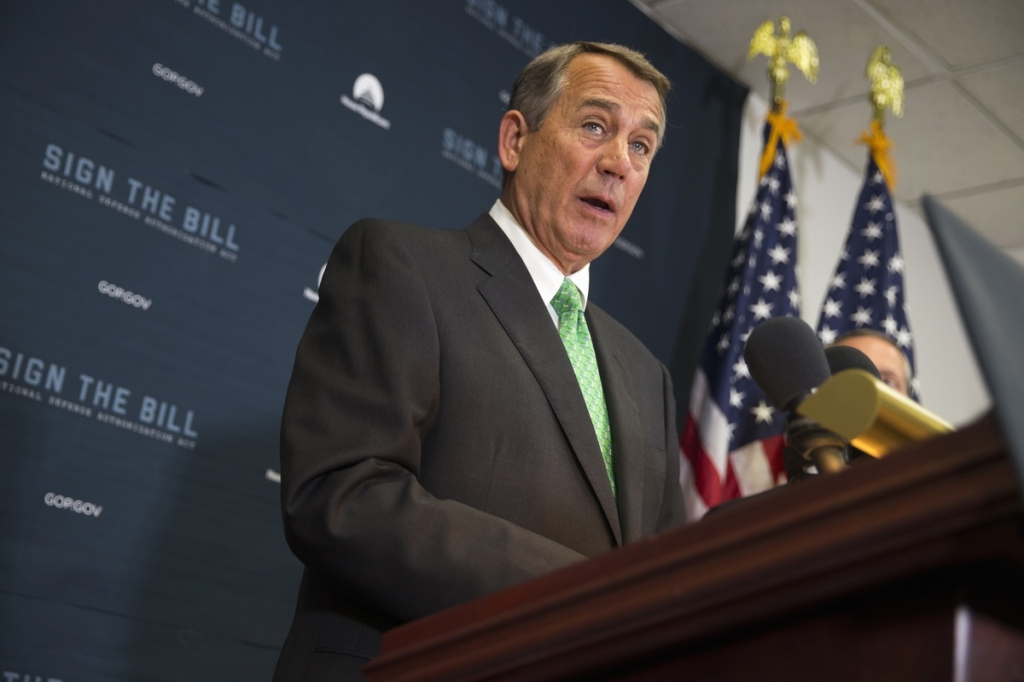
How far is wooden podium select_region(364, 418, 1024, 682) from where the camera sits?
1.88ft

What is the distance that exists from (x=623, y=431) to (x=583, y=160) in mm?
571

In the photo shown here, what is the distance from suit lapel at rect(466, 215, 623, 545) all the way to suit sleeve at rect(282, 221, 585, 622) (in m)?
0.16

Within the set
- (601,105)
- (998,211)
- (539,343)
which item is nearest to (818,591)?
(539,343)

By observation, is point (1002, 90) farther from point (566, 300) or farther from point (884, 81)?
point (566, 300)

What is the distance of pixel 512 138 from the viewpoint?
2096 millimetres

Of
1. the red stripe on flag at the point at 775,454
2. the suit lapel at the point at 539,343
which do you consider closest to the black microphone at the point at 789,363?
the suit lapel at the point at 539,343

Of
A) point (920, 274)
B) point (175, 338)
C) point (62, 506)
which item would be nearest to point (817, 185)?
point (920, 274)

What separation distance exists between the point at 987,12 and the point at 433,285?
327 cm

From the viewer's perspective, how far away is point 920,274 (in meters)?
5.52

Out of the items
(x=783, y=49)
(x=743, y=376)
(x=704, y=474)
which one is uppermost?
(x=783, y=49)

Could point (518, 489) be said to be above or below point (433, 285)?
below

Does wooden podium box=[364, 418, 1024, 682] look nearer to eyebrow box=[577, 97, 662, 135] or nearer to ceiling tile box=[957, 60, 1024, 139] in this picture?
eyebrow box=[577, 97, 662, 135]

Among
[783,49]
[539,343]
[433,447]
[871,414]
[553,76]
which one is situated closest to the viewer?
[871,414]

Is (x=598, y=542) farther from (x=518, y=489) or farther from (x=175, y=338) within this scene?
(x=175, y=338)
